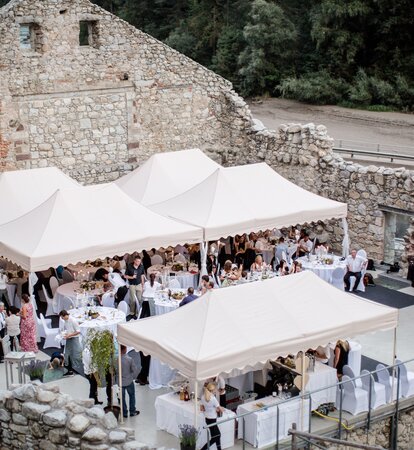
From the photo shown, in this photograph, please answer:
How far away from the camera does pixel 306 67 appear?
47.2 m

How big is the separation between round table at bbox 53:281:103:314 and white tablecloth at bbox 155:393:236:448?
16.3 feet

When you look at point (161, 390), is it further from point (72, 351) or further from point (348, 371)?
point (348, 371)

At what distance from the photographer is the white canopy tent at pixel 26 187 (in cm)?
2133

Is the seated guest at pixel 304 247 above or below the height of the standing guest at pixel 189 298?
below

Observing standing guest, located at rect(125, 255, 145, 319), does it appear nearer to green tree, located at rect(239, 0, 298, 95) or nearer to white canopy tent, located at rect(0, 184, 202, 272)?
white canopy tent, located at rect(0, 184, 202, 272)

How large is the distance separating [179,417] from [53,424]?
266 cm

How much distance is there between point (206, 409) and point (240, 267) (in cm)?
722

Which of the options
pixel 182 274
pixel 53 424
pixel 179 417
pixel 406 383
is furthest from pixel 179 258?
pixel 53 424

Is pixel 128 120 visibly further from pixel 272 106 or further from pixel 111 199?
pixel 272 106

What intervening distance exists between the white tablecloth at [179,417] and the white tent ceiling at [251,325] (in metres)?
0.75

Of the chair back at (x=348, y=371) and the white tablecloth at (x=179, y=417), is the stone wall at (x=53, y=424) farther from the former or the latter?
the chair back at (x=348, y=371)

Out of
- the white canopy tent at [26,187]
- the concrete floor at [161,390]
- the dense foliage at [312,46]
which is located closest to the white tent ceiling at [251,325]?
the concrete floor at [161,390]

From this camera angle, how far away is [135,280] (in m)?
20.2

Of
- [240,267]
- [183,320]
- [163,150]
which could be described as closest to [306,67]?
[163,150]
